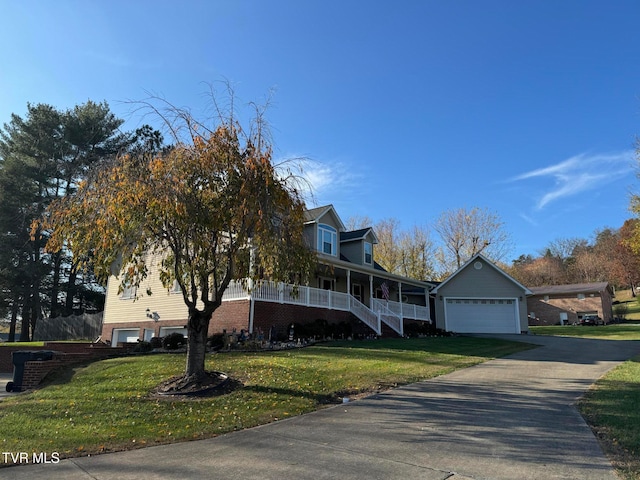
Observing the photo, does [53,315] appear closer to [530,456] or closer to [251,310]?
[251,310]

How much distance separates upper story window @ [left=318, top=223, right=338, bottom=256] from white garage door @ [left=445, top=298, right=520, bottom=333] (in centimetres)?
1107

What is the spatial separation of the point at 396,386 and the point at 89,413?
6.20 m

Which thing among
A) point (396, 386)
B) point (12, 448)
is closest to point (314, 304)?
point (396, 386)

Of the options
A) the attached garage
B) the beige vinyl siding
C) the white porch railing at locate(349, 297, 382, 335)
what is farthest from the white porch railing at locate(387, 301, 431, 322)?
the attached garage

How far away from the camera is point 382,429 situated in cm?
675

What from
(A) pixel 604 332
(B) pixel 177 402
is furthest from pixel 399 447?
(A) pixel 604 332

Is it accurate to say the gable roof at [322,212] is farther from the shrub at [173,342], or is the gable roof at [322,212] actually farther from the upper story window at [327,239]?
the shrub at [173,342]

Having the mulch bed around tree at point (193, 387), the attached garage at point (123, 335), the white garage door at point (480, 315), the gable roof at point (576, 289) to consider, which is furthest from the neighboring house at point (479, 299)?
the mulch bed around tree at point (193, 387)

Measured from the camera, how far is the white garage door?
3113 centimetres

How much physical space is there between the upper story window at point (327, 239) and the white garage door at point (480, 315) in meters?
11.1

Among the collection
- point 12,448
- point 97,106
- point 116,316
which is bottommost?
point 12,448

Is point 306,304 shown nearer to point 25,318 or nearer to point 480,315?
point 480,315

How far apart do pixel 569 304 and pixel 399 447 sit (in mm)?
51810

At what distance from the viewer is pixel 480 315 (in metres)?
31.7
